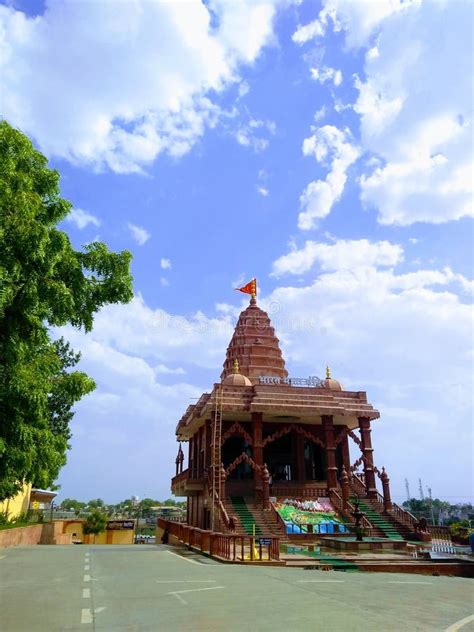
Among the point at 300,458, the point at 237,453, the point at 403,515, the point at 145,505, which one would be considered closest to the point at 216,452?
the point at 300,458

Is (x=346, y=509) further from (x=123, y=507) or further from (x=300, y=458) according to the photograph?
(x=123, y=507)

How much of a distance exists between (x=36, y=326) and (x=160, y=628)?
5.11 metres

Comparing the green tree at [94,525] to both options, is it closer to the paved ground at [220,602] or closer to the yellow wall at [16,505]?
the yellow wall at [16,505]

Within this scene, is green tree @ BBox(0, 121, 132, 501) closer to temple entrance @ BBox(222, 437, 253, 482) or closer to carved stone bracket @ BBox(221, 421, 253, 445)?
carved stone bracket @ BBox(221, 421, 253, 445)

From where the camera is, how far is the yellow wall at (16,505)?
110ft

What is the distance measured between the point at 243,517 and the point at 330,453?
7.82 metres

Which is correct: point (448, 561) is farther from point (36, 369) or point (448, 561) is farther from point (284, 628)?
point (36, 369)

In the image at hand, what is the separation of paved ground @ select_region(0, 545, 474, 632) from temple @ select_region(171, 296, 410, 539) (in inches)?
566

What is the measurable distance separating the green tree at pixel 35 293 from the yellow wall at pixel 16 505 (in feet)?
87.3

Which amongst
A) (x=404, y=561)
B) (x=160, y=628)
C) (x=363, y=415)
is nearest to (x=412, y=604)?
(x=160, y=628)

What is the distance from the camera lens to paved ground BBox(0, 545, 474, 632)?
6598 mm

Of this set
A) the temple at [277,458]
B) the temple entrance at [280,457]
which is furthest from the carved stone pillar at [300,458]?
the temple entrance at [280,457]

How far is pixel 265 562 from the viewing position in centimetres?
1698

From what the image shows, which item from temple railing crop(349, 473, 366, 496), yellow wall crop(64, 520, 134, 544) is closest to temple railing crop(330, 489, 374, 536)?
temple railing crop(349, 473, 366, 496)
